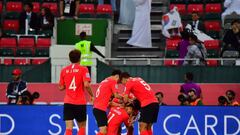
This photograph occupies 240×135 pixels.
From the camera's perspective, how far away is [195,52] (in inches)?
921

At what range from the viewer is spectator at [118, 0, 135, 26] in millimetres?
27625

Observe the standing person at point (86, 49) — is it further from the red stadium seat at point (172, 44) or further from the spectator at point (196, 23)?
the spectator at point (196, 23)

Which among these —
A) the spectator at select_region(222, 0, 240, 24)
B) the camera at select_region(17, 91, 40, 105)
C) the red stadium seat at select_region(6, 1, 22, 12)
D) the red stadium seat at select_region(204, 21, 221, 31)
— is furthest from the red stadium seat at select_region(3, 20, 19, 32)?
the spectator at select_region(222, 0, 240, 24)

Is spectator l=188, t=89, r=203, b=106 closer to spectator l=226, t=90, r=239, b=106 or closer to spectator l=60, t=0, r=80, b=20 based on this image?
spectator l=226, t=90, r=239, b=106

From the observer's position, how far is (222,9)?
28.0 m

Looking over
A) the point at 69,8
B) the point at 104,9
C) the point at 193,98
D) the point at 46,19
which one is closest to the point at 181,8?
the point at 104,9

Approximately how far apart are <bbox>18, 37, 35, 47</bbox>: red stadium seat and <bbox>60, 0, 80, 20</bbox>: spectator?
3.42ft

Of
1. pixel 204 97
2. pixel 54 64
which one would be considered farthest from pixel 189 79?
pixel 54 64

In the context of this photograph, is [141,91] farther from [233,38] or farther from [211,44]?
[211,44]

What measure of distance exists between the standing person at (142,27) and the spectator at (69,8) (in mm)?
2095

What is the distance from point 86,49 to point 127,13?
4910 millimetres

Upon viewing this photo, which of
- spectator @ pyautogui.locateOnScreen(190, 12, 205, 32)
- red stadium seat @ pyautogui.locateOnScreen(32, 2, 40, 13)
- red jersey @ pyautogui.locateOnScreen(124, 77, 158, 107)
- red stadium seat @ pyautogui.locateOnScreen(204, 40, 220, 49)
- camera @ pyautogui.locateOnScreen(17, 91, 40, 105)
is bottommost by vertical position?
camera @ pyautogui.locateOnScreen(17, 91, 40, 105)

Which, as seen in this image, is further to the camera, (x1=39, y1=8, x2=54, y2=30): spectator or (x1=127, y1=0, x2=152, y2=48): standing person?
(x1=127, y1=0, x2=152, y2=48): standing person

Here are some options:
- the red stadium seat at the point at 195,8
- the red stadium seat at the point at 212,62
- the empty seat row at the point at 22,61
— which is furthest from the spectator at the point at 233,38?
the empty seat row at the point at 22,61
